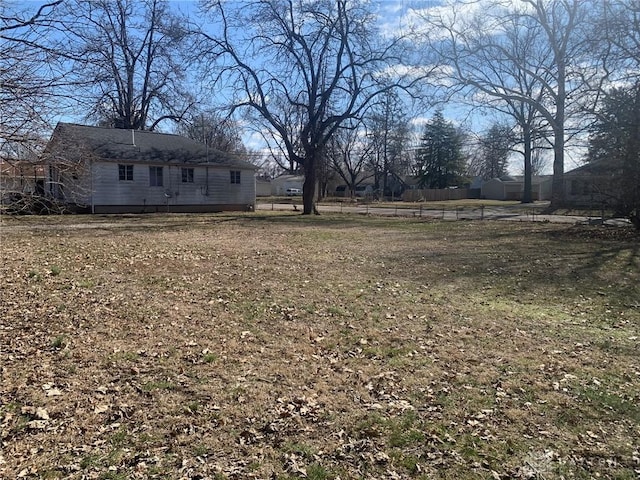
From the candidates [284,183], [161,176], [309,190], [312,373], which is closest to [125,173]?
[161,176]

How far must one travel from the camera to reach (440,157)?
68.6 meters

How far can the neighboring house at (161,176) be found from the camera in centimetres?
2675

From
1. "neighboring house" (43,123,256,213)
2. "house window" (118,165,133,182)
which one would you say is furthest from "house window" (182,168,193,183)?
"house window" (118,165,133,182)

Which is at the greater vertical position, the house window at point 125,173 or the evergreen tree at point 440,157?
the evergreen tree at point 440,157

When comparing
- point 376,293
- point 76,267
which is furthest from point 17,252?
point 376,293

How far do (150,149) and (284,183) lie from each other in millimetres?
64233

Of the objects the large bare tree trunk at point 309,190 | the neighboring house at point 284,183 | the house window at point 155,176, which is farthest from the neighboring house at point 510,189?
the house window at point 155,176

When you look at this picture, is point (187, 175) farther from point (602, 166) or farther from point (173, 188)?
point (602, 166)

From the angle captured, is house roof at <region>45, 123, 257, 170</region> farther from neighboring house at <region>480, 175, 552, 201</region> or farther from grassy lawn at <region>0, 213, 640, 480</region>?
neighboring house at <region>480, 175, 552, 201</region>

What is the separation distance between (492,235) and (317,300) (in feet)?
41.6

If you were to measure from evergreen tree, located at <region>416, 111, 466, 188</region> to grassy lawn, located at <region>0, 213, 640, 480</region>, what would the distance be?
199 ft

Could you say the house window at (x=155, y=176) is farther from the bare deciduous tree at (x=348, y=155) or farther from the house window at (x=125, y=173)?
the bare deciduous tree at (x=348, y=155)

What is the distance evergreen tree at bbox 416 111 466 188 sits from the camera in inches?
2675

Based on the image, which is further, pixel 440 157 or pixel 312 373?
pixel 440 157
